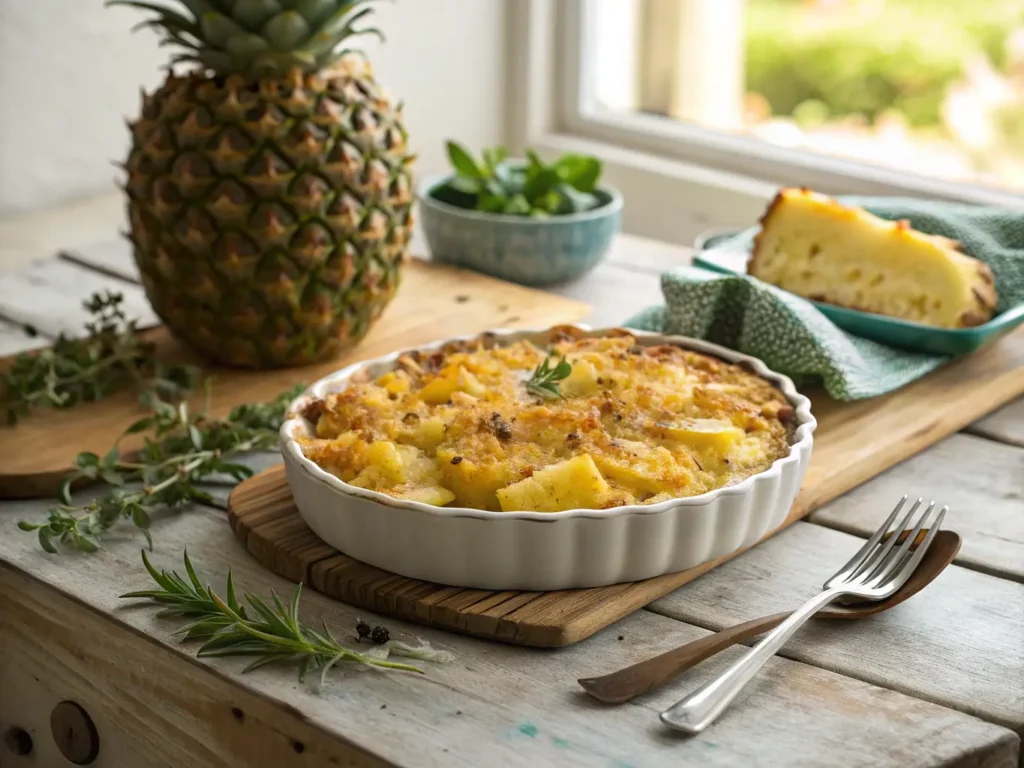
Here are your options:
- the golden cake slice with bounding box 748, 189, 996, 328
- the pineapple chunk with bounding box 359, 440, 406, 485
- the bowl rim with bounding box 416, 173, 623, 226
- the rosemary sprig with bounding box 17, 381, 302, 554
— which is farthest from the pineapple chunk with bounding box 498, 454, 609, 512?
the bowl rim with bounding box 416, 173, 623, 226

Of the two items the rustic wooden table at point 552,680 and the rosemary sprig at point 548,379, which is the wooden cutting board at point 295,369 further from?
the rosemary sprig at point 548,379

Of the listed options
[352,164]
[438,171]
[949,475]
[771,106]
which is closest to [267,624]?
[352,164]

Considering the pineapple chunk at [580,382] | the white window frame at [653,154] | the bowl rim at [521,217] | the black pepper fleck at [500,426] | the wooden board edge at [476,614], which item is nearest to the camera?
the wooden board edge at [476,614]

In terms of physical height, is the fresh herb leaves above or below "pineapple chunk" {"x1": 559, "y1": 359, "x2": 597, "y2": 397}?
above

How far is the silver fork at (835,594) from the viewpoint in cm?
99

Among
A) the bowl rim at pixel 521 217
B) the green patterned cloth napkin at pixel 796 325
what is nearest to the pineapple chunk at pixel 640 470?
the green patterned cloth napkin at pixel 796 325

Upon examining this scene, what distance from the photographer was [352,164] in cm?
160

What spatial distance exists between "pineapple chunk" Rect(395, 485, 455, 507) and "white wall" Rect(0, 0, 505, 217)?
1.50m

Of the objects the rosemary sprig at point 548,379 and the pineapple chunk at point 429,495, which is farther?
the rosemary sprig at point 548,379

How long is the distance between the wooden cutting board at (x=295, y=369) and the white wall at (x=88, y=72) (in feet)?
2.35

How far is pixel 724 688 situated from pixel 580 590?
0.61 ft

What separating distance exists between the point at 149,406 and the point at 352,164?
1.25ft

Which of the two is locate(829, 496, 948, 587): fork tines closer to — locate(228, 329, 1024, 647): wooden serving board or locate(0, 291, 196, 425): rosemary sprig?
locate(228, 329, 1024, 647): wooden serving board

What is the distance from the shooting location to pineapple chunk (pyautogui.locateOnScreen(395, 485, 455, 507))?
116 centimetres
